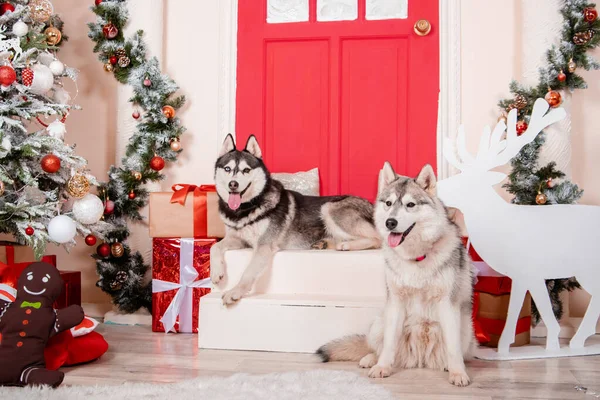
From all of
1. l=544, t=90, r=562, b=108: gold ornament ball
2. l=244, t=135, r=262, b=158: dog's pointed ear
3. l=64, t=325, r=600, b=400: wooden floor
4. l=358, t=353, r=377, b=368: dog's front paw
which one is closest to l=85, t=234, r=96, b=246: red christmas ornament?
l=64, t=325, r=600, b=400: wooden floor

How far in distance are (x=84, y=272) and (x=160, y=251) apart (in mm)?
1031

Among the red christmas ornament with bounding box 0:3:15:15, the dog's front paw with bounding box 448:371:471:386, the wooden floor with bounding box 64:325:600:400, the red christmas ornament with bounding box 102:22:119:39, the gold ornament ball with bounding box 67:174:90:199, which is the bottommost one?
the wooden floor with bounding box 64:325:600:400

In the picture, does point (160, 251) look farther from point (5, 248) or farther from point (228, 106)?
point (228, 106)

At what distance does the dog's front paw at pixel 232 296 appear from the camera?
3.06 metres

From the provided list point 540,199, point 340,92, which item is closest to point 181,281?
point 340,92

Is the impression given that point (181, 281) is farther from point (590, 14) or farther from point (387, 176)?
point (590, 14)

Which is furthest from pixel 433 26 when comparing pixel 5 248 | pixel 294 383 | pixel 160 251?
pixel 5 248

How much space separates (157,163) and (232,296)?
1395 mm

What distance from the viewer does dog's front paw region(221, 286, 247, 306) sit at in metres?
3.06

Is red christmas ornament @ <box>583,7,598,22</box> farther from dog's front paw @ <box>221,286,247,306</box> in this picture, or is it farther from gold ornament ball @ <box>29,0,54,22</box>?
gold ornament ball @ <box>29,0,54,22</box>

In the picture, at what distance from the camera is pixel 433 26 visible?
4.06m

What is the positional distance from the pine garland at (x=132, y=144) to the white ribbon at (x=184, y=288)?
Result: 0.46m

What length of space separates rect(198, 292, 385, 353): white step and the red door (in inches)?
50.9

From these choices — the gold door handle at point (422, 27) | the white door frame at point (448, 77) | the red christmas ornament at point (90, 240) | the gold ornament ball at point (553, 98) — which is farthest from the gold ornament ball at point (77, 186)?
the gold ornament ball at point (553, 98)
